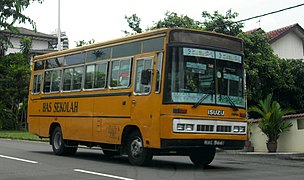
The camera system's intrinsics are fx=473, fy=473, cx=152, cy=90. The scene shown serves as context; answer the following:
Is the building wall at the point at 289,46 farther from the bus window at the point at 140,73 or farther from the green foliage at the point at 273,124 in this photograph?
the bus window at the point at 140,73

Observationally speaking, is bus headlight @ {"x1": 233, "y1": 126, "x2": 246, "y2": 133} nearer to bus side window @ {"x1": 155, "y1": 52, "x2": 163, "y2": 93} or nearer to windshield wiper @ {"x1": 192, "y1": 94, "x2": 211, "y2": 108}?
windshield wiper @ {"x1": 192, "y1": 94, "x2": 211, "y2": 108}

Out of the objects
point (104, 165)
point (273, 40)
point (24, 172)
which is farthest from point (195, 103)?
point (273, 40)

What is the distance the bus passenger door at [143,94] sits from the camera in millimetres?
11734

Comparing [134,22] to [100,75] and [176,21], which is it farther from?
[100,75]

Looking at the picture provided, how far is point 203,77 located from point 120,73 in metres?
2.56

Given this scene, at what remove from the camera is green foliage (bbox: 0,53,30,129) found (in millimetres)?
42156

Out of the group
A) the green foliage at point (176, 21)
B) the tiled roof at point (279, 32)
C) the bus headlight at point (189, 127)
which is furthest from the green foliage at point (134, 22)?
the bus headlight at point (189, 127)

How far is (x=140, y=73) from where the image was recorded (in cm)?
1238

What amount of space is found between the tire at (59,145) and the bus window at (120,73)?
3588mm

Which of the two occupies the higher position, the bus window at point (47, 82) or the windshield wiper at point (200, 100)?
the bus window at point (47, 82)

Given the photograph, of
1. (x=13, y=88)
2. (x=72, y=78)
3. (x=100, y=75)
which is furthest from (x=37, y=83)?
(x=13, y=88)

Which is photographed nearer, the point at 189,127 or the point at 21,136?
the point at 189,127

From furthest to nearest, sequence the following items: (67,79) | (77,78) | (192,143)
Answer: (67,79) < (77,78) < (192,143)

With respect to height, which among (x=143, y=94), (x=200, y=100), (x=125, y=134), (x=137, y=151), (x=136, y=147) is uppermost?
(x=143, y=94)
